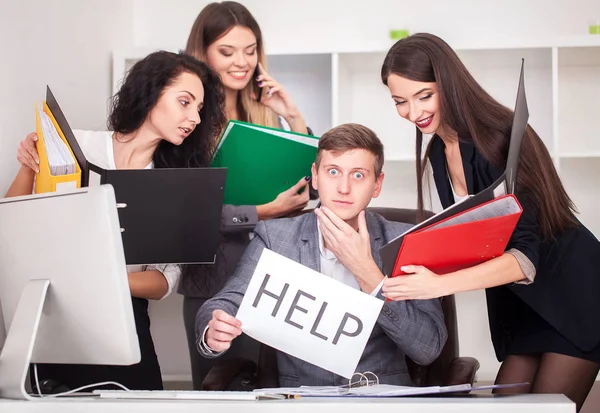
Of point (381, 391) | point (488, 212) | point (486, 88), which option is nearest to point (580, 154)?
point (486, 88)

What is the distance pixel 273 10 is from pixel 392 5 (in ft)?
1.90

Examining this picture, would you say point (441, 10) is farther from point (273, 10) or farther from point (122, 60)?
point (122, 60)

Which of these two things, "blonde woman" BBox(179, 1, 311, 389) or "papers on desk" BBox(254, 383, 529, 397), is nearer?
"papers on desk" BBox(254, 383, 529, 397)

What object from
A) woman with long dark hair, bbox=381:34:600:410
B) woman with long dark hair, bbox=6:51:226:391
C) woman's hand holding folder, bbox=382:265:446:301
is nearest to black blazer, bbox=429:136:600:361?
woman with long dark hair, bbox=381:34:600:410

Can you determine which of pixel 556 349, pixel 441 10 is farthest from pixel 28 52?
pixel 441 10

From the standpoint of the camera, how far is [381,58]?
3.39m

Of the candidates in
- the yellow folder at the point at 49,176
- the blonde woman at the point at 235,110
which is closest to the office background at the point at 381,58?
the blonde woman at the point at 235,110

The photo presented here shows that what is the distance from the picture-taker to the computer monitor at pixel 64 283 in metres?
1.27

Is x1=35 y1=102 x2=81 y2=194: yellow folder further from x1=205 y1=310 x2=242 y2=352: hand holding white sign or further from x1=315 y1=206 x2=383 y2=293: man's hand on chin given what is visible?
x1=315 y1=206 x2=383 y2=293: man's hand on chin

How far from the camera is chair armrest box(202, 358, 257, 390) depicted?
1862mm

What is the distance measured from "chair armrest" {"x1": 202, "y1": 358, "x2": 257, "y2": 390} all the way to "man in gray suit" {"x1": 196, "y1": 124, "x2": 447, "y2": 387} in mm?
87

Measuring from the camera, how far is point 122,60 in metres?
3.31
